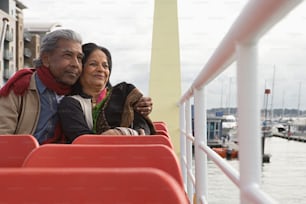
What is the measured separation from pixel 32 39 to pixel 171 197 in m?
40.6

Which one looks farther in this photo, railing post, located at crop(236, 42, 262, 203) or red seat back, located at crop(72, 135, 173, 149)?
red seat back, located at crop(72, 135, 173, 149)

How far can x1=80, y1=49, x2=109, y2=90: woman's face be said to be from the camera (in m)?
2.57

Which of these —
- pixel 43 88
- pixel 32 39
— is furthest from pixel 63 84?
pixel 32 39

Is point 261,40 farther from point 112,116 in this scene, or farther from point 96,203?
point 112,116

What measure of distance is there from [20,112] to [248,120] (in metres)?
1.58

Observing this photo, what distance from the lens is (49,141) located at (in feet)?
7.54

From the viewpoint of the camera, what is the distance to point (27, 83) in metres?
2.34

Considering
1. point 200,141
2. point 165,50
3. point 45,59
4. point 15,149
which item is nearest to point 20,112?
point 45,59

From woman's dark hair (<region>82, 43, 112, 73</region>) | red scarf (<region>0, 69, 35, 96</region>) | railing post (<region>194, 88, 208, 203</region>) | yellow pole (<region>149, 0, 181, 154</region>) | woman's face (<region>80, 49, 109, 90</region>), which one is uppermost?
yellow pole (<region>149, 0, 181, 154</region>)

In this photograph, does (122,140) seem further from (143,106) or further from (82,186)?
(143,106)

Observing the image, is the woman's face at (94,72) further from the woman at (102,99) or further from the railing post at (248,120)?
the railing post at (248,120)

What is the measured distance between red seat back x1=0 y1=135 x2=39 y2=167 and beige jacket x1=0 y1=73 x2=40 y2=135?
846mm

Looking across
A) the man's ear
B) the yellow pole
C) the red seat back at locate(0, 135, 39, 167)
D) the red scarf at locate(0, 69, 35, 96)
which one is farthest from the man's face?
the yellow pole

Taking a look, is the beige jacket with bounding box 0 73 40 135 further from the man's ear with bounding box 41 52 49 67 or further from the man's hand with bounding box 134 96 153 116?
the man's hand with bounding box 134 96 153 116
